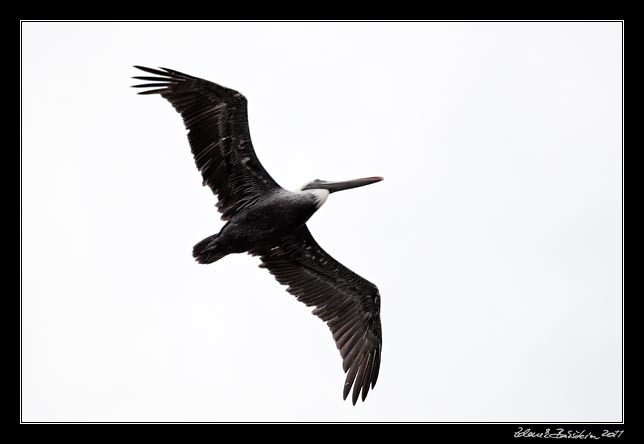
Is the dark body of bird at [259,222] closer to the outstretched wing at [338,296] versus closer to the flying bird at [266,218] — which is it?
the flying bird at [266,218]

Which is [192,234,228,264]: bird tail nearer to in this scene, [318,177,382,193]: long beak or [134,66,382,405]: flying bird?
[134,66,382,405]: flying bird

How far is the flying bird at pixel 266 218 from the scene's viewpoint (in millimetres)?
15375

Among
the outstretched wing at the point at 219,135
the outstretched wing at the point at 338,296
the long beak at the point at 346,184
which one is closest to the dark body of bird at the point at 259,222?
the outstretched wing at the point at 219,135

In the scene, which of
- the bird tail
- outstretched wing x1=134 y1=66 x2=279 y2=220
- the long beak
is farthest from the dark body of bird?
the long beak

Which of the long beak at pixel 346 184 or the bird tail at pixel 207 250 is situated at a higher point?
the long beak at pixel 346 184

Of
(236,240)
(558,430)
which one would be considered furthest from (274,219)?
(558,430)

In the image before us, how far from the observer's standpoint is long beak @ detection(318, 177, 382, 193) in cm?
1622

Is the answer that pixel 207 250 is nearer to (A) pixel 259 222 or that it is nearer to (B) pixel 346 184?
(A) pixel 259 222

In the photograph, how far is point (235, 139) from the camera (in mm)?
15672

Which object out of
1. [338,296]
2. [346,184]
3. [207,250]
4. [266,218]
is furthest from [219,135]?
[338,296]

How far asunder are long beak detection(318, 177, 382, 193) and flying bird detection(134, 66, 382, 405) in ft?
0.06

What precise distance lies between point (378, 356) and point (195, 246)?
414cm

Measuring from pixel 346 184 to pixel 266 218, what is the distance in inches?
61.9

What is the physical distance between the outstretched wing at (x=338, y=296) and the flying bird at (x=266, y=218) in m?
0.02
